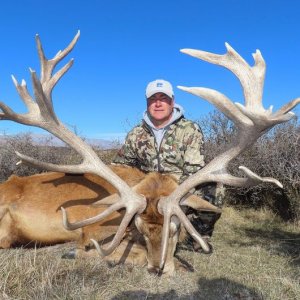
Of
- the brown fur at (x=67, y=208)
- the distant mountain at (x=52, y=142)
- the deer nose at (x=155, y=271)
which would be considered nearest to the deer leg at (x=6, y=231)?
the brown fur at (x=67, y=208)

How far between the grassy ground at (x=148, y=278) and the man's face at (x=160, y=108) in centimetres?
176

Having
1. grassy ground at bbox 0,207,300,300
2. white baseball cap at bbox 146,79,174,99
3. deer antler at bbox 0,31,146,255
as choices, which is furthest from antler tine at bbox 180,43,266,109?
white baseball cap at bbox 146,79,174,99

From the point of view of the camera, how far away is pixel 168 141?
6184mm

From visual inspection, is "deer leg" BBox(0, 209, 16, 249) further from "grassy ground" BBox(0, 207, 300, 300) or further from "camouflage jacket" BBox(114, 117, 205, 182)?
"camouflage jacket" BBox(114, 117, 205, 182)

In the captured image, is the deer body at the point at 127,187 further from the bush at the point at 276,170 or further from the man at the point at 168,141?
the bush at the point at 276,170

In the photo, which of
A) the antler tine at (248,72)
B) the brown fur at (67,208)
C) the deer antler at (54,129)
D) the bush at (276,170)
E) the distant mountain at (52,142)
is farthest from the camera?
the distant mountain at (52,142)

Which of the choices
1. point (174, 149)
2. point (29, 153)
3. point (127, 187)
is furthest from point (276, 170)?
point (29, 153)

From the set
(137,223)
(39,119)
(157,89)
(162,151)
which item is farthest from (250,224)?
(39,119)

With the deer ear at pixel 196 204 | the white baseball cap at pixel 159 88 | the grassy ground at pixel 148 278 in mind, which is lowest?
the grassy ground at pixel 148 278

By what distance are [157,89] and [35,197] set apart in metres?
2.12

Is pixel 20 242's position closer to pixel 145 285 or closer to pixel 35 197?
pixel 35 197

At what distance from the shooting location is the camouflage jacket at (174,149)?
6.05m

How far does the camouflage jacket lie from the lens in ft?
19.8

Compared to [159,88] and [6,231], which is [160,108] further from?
[6,231]
